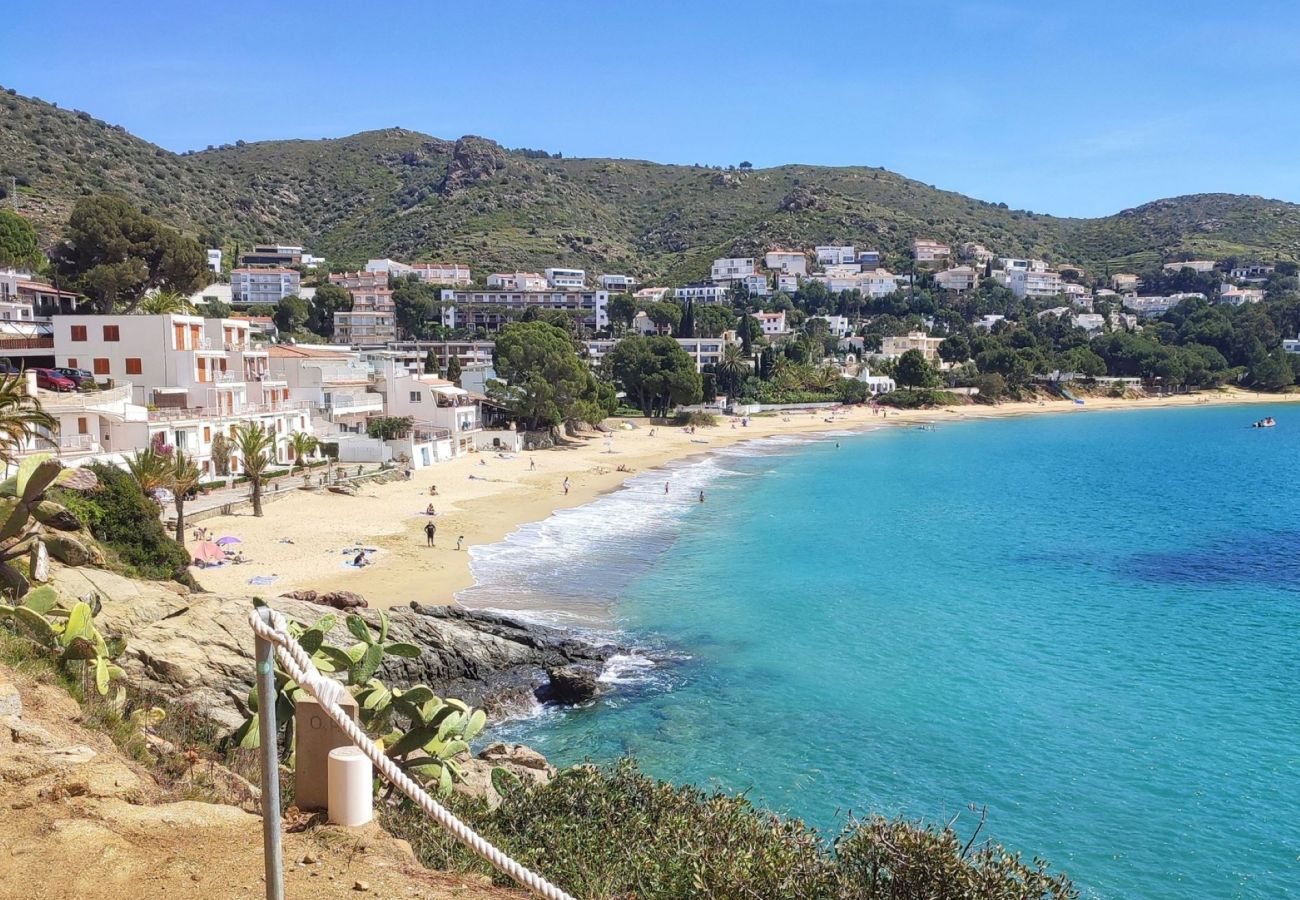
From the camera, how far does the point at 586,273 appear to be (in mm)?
173000

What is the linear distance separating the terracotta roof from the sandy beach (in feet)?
38.1

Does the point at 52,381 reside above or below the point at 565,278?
below

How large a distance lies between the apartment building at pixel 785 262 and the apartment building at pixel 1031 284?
43.9 m

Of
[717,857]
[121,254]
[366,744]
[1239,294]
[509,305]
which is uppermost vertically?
[1239,294]

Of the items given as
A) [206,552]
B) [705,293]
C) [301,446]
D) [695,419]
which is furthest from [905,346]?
[206,552]

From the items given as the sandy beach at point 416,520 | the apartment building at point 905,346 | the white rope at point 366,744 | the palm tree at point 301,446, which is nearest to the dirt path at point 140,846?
the white rope at point 366,744

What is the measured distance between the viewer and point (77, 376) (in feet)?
130

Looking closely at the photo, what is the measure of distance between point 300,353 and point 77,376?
1951cm

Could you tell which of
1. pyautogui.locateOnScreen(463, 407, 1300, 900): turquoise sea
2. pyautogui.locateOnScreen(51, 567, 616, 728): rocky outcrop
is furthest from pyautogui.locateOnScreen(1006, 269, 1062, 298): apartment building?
pyautogui.locateOnScreen(51, 567, 616, 728): rocky outcrop

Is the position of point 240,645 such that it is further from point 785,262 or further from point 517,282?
point 785,262

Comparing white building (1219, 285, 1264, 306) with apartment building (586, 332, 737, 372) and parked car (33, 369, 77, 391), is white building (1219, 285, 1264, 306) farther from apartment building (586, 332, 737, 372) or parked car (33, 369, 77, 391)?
parked car (33, 369, 77, 391)

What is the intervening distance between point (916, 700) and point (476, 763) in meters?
11.6

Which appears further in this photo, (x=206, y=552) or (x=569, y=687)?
(x=206, y=552)

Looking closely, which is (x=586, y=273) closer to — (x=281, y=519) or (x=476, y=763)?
(x=281, y=519)
